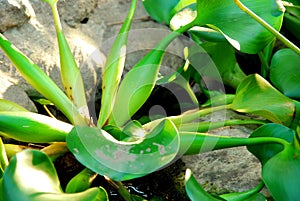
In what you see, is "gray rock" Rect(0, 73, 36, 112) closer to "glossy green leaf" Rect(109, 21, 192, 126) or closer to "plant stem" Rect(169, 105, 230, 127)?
"glossy green leaf" Rect(109, 21, 192, 126)

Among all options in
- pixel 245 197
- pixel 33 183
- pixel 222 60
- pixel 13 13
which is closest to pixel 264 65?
pixel 222 60

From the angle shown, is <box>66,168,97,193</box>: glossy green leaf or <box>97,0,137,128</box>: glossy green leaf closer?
<box>66,168,97,193</box>: glossy green leaf

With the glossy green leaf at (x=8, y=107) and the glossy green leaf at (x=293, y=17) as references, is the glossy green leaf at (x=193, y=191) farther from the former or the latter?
the glossy green leaf at (x=293, y=17)

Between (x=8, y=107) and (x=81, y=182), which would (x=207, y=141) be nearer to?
(x=81, y=182)

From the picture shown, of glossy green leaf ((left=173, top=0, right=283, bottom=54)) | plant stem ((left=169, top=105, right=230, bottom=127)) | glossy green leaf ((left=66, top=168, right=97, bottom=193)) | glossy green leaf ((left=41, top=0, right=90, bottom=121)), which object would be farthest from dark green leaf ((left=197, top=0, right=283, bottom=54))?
glossy green leaf ((left=66, top=168, right=97, bottom=193))

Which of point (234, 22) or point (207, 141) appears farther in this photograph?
point (234, 22)
